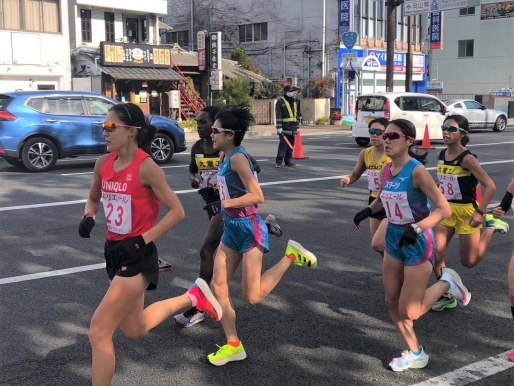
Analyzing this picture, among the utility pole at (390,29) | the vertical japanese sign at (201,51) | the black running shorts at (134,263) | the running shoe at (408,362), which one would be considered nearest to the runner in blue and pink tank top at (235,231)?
the black running shorts at (134,263)

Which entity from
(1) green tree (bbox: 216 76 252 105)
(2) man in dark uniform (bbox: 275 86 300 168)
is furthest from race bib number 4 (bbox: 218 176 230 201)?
(1) green tree (bbox: 216 76 252 105)

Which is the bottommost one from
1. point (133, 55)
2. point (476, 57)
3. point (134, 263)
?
point (134, 263)

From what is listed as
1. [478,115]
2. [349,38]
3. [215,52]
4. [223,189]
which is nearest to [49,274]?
[223,189]

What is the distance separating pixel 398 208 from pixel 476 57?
4751 centimetres

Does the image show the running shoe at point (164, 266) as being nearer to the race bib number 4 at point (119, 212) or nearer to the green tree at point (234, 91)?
the race bib number 4 at point (119, 212)

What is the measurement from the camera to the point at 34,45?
1062 inches

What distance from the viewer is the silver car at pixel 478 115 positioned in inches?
1001

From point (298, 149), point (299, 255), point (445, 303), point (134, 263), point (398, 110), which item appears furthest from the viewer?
point (398, 110)

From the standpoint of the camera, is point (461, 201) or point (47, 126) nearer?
point (461, 201)

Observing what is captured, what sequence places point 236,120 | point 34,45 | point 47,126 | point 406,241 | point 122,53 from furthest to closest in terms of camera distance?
point 122,53 → point 34,45 → point 47,126 → point 236,120 → point 406,241

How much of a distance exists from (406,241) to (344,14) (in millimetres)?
33705

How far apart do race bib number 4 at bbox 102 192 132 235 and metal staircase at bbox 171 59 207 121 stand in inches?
1120

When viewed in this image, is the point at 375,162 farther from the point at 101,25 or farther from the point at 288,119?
the point at 101,25

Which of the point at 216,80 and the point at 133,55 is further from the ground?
the point at 133,55
